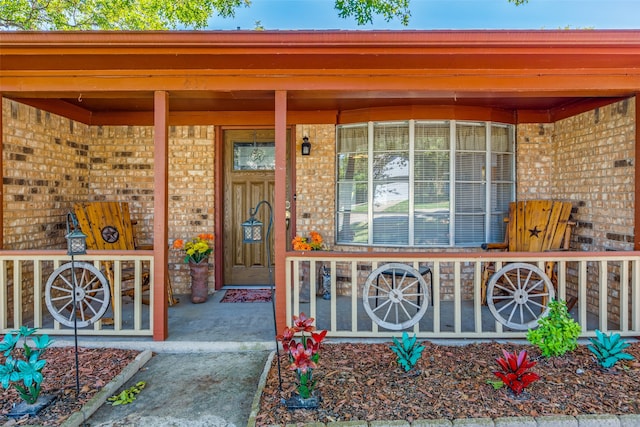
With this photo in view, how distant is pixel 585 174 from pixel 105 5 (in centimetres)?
963

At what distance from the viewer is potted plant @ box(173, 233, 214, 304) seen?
4.72 meters

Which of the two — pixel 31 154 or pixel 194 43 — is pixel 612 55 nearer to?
pixel 194 43

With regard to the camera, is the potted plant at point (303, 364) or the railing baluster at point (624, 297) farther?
the railing baluster at point (624, 297)

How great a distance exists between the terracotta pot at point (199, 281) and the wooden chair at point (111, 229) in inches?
9.9

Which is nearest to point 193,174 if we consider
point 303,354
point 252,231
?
point 252,231

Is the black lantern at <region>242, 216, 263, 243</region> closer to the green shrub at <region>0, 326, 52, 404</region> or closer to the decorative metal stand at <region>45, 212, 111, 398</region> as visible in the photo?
the decorative metal stand at <region>45, 212, 111, 398</region>

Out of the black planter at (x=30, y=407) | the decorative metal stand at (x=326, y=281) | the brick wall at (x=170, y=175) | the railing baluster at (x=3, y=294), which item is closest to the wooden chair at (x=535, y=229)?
the decorative metal stand at (x=326, y=281)

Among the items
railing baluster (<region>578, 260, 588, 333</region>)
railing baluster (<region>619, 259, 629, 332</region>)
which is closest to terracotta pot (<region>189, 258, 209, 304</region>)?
railing baluster (<region>578, 260, 588, 333</region>)

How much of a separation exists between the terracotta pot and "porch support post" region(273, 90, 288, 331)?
65.9 inches

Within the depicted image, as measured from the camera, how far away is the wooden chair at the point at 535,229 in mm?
4418

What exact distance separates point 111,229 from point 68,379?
2231mm

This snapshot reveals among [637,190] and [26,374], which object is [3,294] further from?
[637,190]

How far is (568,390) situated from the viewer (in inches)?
99.3

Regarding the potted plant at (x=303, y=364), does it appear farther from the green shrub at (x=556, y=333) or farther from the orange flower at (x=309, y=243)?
the orange flower at (x=309, y=243)
